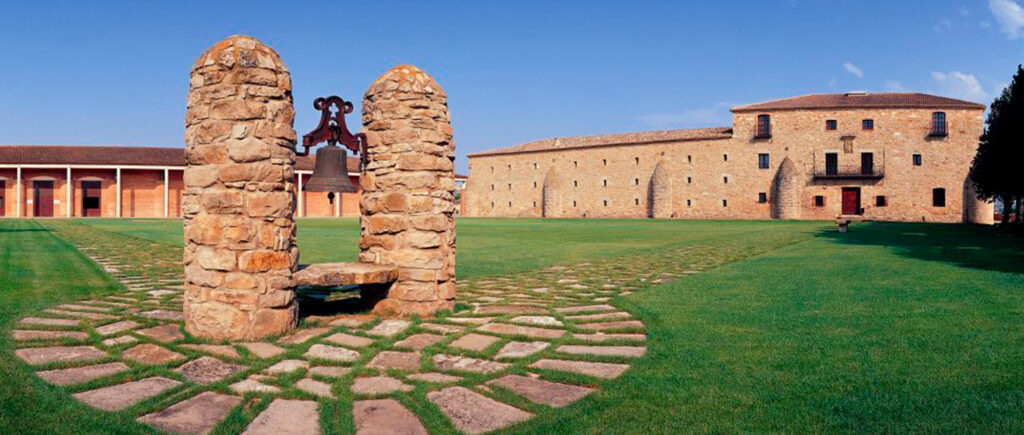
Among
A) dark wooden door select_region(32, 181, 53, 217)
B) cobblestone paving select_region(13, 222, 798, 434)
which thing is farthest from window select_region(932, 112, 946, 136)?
dark wooden door select_region(32, 181, 53, 217)

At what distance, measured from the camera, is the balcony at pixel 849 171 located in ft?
148

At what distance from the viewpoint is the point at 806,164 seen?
4650cm

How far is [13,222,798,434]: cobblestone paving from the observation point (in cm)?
336

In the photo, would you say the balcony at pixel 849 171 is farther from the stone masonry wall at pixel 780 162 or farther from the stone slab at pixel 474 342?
the stone slab at pixel 474 342

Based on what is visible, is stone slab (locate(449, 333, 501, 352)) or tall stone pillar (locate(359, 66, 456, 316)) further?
tall stone pillar (locate(359, 66, 456, 316))

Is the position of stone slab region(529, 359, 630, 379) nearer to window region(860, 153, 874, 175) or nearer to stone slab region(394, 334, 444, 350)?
stone slab region(394, 334, 444, 350)

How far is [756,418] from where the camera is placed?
3.16 m

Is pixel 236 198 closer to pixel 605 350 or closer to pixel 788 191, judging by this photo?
pixel 605 350

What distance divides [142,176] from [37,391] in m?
52.7

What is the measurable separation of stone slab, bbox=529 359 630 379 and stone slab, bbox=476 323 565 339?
79 cm

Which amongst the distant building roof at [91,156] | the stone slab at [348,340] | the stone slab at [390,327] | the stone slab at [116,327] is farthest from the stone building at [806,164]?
the stone slab at [116,327]

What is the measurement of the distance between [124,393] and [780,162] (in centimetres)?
4943

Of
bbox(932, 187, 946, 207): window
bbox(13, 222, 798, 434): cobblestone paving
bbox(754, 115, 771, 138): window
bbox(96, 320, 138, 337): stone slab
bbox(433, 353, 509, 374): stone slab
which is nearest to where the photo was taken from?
bbox(13, 222, 798, 434): cobblestone paving

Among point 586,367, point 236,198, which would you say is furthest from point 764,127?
point 236,198
